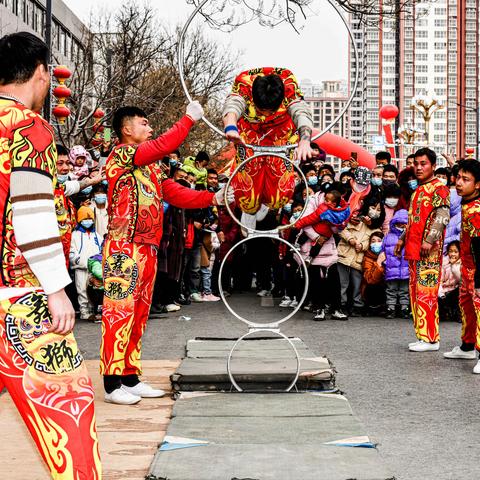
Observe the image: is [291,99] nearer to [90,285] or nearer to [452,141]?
[90,285]

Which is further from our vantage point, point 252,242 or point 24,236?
point 252,242

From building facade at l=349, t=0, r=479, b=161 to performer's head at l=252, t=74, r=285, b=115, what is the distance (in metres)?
114

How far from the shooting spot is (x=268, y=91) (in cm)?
663

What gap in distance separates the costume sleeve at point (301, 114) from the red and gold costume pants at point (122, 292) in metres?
1.50

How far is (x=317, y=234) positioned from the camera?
1170 cm

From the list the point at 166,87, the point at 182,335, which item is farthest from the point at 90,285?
the point at 166,87

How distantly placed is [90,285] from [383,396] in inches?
217

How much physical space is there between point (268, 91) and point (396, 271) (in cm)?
562

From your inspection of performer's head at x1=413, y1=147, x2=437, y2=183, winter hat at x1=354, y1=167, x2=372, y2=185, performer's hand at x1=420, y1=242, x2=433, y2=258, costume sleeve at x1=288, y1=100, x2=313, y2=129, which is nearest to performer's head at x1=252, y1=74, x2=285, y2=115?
costume sleeve at x1=288, y1=100, x2=313, y2=129

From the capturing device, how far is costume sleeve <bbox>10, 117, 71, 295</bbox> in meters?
2.99

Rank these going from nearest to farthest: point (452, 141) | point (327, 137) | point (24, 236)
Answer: point (24, 236) → point (327, 137) → point (452, 141)

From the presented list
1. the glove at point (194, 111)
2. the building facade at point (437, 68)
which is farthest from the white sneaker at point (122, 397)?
the building facade at point (437, 68)

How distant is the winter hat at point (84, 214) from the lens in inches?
439

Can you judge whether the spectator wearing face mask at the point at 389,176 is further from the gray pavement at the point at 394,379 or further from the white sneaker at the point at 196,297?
the white sneaker at the point at 196,297
